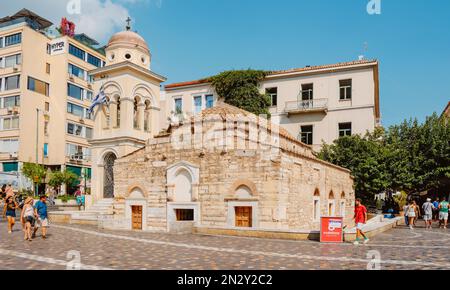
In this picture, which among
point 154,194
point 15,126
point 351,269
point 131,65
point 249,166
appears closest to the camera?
point 351,269

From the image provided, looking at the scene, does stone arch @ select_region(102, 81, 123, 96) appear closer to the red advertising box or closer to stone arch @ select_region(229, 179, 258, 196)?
stone arch @ select_region(229, 179, 258, 196)

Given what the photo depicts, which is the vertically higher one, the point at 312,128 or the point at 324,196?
the point at 312,128

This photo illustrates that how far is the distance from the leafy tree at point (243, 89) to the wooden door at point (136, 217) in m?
17.6

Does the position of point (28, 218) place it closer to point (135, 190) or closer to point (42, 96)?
point (135, 190)

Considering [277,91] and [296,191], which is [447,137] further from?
[296,191]

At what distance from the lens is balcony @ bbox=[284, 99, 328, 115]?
33.5 m

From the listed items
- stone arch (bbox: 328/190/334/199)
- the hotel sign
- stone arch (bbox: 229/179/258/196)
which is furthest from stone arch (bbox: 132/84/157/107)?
the hotel sign

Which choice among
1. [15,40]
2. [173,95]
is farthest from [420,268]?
[15,40]

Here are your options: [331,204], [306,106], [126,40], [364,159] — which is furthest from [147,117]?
[364,159]

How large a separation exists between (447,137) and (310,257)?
22.7 meters

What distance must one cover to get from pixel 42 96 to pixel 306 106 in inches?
1202

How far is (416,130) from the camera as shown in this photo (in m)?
30.1

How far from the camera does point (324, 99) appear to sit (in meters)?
33.6

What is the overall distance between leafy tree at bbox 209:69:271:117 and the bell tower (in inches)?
432
